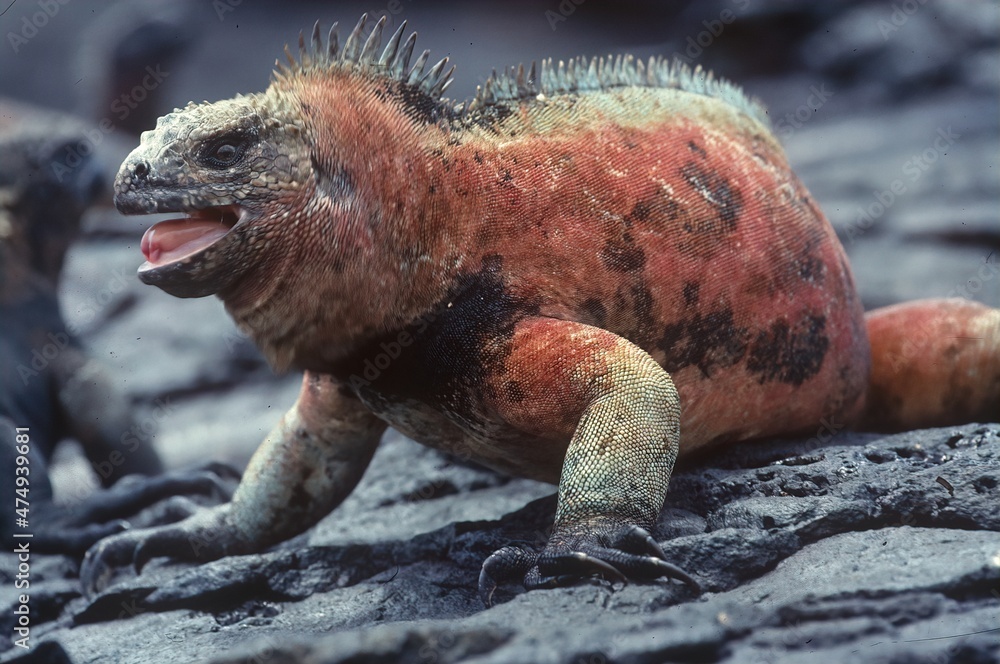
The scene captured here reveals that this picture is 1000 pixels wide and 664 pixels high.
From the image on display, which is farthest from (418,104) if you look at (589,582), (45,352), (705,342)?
(45,352)

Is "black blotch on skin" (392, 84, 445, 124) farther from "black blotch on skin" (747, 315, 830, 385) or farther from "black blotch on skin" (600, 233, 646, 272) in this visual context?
"black blotch on skin" (747, 315, 830, 385)

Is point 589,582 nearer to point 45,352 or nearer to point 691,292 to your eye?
point 691,292

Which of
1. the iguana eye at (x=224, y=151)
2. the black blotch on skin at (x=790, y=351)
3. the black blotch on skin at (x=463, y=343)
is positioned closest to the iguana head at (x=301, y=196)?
the iguana eye at (x=224, y=151)

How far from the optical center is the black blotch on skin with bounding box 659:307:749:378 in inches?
149

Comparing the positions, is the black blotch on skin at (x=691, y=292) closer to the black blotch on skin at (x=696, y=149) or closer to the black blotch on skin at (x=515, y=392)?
the black blotch on skin at (x=696, y=149)

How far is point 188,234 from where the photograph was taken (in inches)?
132

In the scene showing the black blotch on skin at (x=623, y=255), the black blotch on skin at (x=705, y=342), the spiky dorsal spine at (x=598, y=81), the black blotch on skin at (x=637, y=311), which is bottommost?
the black blotch on skin at (x=705, y=342)

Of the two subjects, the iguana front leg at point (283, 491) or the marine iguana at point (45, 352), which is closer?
the iguana front leg at point (283, 491)

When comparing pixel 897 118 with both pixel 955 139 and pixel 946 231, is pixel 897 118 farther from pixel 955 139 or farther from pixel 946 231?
pixel 946 231

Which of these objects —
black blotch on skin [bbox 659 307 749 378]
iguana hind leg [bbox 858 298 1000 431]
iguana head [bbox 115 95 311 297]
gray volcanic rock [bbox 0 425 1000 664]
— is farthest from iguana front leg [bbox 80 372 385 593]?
iguana hind leg [bbox 858 298 1000 431]

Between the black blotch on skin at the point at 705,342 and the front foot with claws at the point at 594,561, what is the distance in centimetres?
87

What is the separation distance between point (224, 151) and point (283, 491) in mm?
1848

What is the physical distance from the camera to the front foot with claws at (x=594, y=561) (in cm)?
304

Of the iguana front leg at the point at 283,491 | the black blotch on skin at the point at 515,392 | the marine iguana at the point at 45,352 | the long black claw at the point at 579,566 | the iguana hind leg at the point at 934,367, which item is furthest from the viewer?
the marine iguana at the point at 45,352
